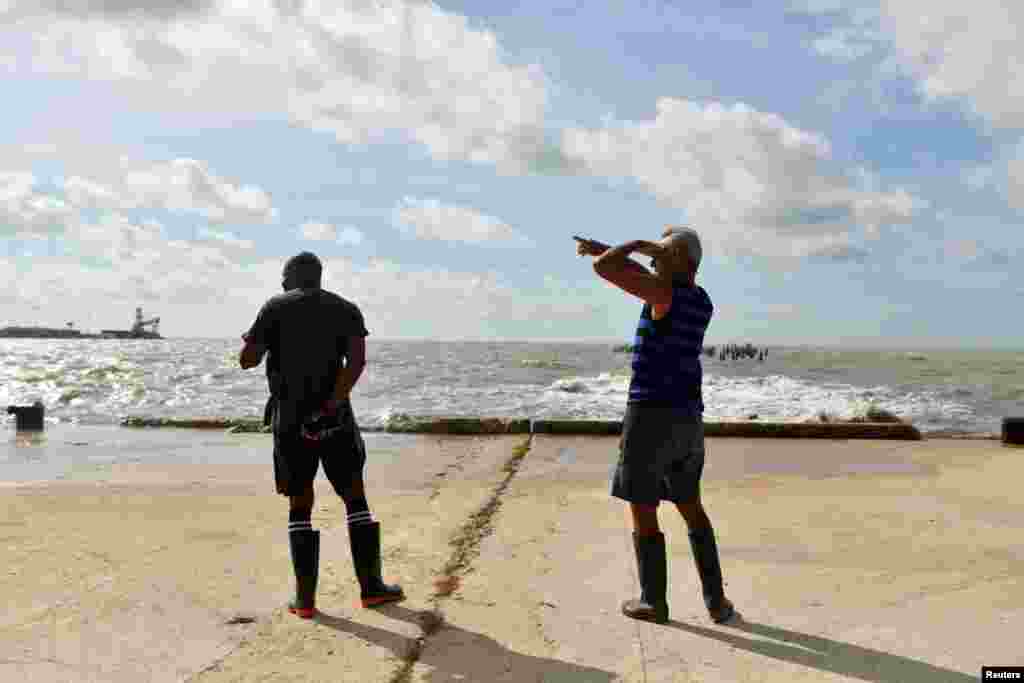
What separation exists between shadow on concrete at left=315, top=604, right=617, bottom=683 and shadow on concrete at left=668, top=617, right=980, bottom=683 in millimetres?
691

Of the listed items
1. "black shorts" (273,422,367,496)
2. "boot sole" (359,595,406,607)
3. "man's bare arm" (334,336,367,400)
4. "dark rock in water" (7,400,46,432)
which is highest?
"man's bare arm" (334,336,367,400)

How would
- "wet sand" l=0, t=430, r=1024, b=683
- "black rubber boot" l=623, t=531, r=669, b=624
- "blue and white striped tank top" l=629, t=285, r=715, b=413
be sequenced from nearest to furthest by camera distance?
1. "wet sand" l=0, t=430, r=1024, b=683
2. "blue and white striped tank top" l=629, t=285, r=715, b=413
3. "black rubber boot" l=623, t=531, r=669, b=624

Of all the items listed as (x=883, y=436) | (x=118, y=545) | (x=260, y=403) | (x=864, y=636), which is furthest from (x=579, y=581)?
(x=260, y=403)

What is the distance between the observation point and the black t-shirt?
3.75 metres

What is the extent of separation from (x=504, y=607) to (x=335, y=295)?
1.65m

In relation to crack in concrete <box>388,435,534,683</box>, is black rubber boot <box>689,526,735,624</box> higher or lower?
higher

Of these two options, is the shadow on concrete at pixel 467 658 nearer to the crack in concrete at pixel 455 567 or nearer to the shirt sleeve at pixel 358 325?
the crack in concrete at pixel 455 567

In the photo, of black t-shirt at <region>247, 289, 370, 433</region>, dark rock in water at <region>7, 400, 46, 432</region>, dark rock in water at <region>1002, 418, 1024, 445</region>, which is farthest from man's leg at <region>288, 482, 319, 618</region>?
dark rock in water at <region>7, 400, 46, 432</region>

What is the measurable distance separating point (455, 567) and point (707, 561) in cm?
144

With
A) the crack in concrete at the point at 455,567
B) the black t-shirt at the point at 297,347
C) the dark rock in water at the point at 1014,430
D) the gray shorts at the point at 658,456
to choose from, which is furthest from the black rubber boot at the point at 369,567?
the dark rock in water at the point at 1014,430

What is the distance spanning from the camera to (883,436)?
1076 cm

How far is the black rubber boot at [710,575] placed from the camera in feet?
11.9

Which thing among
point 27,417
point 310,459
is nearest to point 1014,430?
point 310,459

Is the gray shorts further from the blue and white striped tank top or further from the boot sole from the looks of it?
the boot sole
